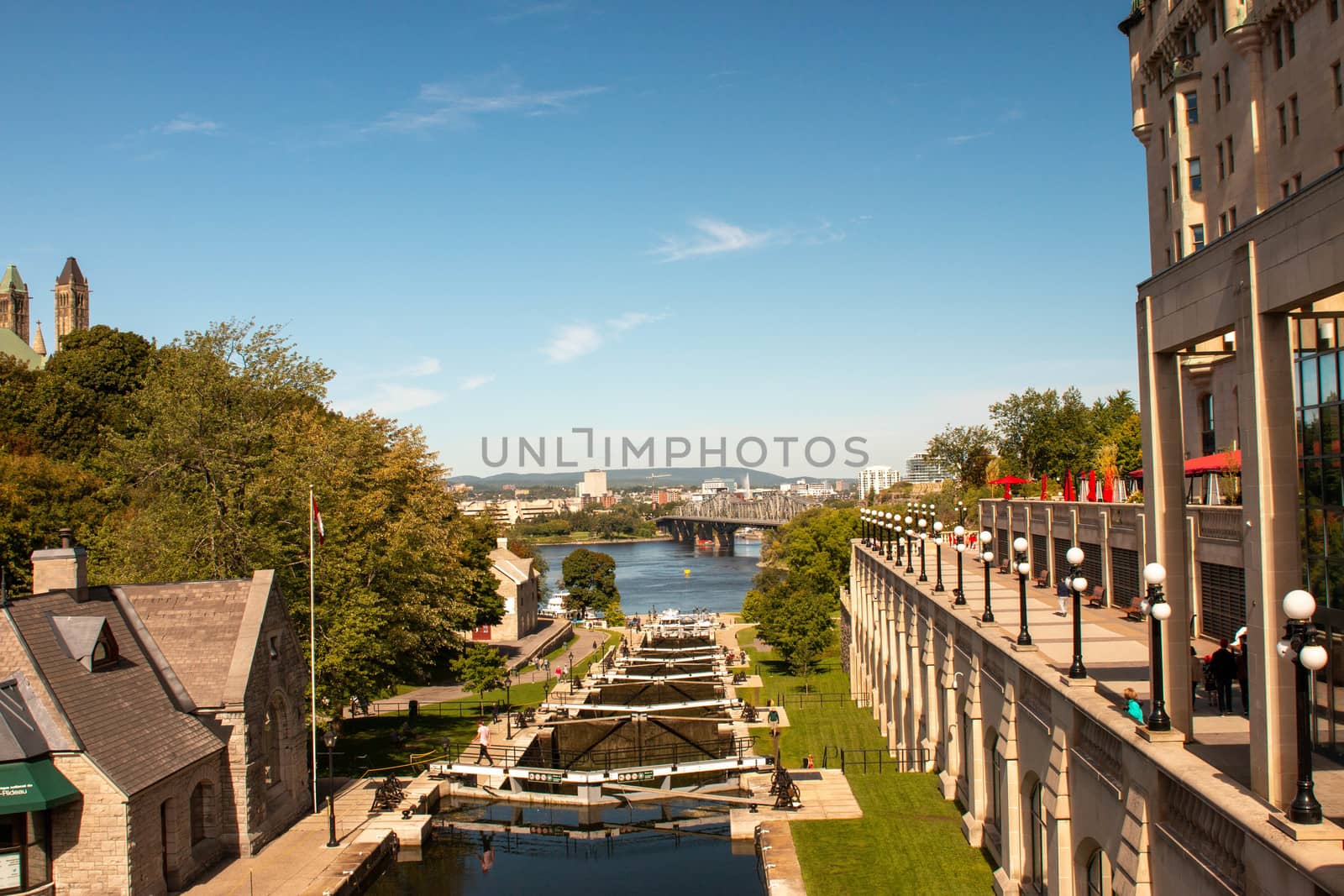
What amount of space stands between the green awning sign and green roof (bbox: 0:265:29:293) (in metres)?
127

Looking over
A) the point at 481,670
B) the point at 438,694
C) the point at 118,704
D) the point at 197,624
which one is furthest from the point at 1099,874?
the point at 438,694

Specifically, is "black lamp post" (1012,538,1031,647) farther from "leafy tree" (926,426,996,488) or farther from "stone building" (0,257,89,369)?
"stone building" (0,257,89,369)

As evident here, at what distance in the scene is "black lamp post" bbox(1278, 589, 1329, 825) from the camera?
967 centimetres

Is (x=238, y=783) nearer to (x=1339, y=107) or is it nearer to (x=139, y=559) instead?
(x=139, y=559)

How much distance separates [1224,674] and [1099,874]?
3.74 m

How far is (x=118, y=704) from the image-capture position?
24.0m

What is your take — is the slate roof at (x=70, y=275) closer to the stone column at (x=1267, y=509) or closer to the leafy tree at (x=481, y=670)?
the leafy tree at (x=481, y=670)

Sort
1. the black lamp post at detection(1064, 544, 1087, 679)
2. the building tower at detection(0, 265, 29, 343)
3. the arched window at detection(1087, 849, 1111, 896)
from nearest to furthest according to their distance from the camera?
the arched window at detection(1087, 849, 1111, 896) < the black lamp post at detection(1064, 544, 1087, 679) < the building tower at detection(0, 265, 29, 343)

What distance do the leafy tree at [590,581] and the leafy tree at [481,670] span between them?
50298 millimetres

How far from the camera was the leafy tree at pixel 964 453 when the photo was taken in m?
98.1

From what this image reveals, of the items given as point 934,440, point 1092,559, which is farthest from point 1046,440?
point 1092,559

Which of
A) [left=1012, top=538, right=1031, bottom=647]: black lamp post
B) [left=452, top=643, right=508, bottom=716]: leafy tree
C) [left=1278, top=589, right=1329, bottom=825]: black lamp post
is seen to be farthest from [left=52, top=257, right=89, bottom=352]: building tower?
[left=1278, top=589, right=1329, bottom=825]: black lamp post

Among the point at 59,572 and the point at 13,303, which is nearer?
the point at 59,572

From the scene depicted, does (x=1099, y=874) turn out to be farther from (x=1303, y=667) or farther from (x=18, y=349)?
(x=18, y=349)
